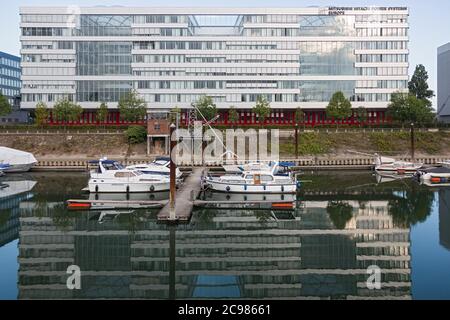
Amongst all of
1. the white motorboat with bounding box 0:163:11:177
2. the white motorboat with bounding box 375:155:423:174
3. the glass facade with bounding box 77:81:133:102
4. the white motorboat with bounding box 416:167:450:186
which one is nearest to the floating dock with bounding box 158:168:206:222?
the white motorboat with bounding box 416:167:450:186

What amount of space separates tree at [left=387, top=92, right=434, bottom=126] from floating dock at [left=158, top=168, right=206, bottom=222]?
51.1 meters

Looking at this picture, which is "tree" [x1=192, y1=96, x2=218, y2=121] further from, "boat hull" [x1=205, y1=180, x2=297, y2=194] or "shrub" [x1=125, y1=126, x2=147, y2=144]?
"boat hull" [x1=205, y1=180, x2=297, y2=194]

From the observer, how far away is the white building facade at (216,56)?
311ft

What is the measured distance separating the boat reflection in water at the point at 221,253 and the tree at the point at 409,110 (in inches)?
2139

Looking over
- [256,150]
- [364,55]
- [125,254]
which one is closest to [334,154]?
[256,150]

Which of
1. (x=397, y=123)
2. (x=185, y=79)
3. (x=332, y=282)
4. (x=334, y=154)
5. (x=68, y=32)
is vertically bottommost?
(x=332, y=282)

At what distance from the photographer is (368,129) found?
79812 millimetres

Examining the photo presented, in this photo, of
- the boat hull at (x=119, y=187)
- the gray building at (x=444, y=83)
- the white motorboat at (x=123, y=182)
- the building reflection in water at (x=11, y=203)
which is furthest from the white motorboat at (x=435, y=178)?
the gray building at (x=444, y=83)

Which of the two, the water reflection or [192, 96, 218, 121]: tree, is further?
[192, 96, 218, 121]: tree

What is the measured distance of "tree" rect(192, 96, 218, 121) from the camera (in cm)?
8588

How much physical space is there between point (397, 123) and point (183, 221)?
70608 millimetres

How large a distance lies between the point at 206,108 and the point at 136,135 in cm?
1600

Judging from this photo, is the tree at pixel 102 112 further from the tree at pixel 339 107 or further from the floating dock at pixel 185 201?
the floating dock at pixel 185 201
